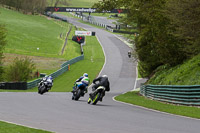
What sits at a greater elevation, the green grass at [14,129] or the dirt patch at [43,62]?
the green grass at [14,129]

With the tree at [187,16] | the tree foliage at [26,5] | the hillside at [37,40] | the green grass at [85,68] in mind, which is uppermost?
the tree foliage at [26,5]

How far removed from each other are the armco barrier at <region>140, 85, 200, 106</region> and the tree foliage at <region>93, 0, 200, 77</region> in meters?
3.47

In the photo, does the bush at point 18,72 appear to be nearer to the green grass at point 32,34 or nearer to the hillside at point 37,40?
the hillside at point 37,40

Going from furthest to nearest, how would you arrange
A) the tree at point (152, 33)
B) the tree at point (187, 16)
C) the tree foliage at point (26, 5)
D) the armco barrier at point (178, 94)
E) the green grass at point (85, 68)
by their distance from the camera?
the tree foliage at point (26, 5), the green grass at point (85, 68), the tree at point (152, 33), the tree at point (187, 16), the armco barrier at point (178, 94)

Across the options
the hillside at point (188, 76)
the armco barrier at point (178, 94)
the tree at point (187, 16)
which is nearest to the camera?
the armco barrier at point (178, 94)

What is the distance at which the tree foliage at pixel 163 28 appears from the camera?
24266 mm

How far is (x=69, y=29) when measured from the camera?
379ft

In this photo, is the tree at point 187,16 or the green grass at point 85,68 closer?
the tree at point 187,16

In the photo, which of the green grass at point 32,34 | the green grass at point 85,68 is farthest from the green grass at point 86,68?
the green grass at point 32,34

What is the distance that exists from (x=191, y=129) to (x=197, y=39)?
14.4 meters

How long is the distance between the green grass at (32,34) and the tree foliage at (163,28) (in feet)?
123

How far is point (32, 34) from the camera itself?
96250mm

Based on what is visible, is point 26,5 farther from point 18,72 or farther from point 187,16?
point 187,16

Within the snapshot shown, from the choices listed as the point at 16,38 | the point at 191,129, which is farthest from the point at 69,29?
the point at 191,129
